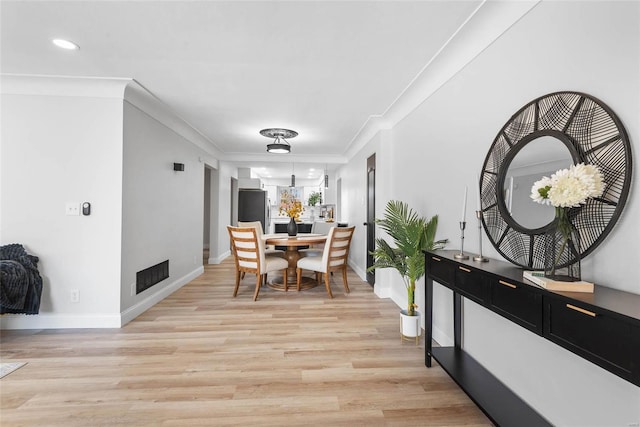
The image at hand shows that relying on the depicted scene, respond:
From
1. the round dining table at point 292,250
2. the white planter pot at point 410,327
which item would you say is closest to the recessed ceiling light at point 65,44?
the round dining table at point 292,250

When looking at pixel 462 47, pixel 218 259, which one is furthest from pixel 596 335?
pixel 218 259

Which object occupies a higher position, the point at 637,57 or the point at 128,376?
the point at 637,57

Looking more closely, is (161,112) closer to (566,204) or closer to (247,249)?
(247,249)

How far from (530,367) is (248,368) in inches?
71.0

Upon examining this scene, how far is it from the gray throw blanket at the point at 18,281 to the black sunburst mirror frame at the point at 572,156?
3.77 m

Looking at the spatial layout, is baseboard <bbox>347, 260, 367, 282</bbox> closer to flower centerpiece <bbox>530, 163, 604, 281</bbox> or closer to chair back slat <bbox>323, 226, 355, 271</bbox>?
chair back slat <bbox>323, 226, 355, 271</bbox>

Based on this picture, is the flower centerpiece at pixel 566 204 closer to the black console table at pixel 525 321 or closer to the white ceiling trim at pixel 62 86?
the black console table at pixel 525 321

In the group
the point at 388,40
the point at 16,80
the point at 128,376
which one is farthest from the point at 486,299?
the point at 16,80

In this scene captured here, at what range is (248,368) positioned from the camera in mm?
2088

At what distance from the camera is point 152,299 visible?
3.40 m

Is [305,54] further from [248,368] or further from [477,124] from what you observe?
[248,368]

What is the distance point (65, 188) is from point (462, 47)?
3.76m

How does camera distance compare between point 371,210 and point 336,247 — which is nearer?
point 336,247

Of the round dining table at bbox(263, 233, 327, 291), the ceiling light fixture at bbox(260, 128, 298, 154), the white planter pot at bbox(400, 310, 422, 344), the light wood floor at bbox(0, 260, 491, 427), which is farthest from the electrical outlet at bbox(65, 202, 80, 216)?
the white planter pot at bbox(400, 310, 422, 344)
